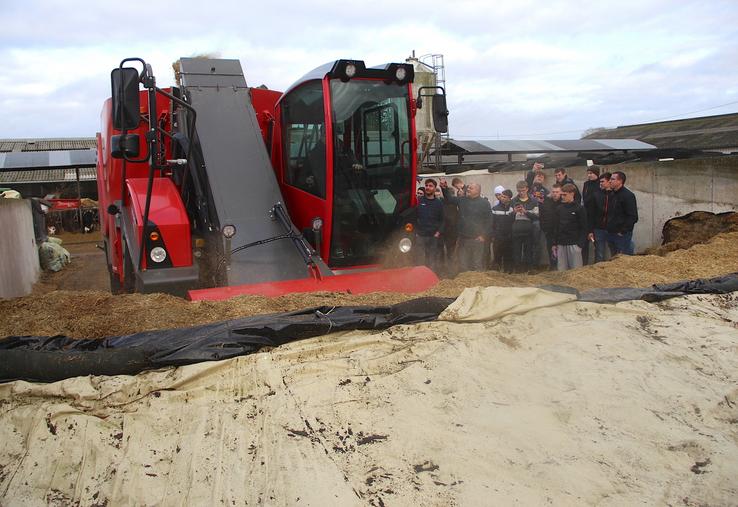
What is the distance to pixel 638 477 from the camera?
248 cm

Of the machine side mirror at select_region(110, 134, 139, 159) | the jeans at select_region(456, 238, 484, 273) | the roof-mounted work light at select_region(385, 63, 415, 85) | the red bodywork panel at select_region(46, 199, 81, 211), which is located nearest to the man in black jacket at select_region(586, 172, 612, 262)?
the jeans at select_region(456, 238, 484, 273)

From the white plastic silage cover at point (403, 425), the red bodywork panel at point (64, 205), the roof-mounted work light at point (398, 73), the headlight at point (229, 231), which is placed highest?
the roof-mounted work light at point (398, 73)

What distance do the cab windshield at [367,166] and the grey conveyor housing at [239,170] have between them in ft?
1.49

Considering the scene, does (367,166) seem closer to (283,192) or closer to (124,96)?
(283,192)

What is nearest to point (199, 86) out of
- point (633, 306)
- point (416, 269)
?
point (416, 269)

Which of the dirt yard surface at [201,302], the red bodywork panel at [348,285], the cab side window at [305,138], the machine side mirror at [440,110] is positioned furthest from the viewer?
the machine side mirror at [440,110]

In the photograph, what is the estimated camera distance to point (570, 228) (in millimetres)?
7629

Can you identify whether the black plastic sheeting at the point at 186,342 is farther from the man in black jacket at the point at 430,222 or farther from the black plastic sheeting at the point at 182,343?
the man in black jacket at the point at 430,222

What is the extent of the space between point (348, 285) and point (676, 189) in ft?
17.2

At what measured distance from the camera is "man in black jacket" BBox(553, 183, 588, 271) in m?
7.57

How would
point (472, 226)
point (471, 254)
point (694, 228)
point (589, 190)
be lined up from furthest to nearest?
point (471, 254)
point (472, 226)
point (589, 190)
point (694, 228)

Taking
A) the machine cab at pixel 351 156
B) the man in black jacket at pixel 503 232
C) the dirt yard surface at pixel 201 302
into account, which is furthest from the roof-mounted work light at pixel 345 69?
the man in black jacket at pixel 503 232

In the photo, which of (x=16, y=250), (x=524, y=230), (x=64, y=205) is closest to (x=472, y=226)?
(x=524, y=230)

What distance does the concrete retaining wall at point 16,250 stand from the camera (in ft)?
28.5
